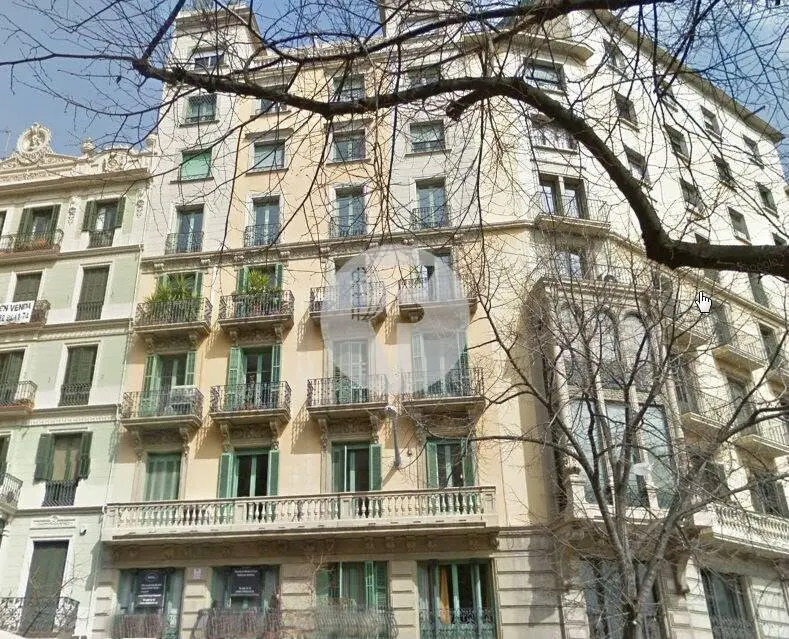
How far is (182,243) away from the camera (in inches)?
976

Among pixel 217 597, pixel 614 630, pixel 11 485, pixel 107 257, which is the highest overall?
pixel 107 257

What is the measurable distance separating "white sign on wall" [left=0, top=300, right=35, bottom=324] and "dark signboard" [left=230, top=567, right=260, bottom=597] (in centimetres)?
1111

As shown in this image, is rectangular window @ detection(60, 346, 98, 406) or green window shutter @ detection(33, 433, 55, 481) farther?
rectangular window @ detection(60, 346, 98, 406)

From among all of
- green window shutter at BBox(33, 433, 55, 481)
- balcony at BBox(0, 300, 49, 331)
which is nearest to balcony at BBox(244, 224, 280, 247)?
balcony at BBox(0, 300, 49, 331)

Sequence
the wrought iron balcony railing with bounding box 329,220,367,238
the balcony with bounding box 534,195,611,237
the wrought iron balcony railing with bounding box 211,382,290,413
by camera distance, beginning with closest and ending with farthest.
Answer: the wrought iron balcony railing with bounding box 329,220,367,238, the balcony with bounding box 534,195,611,237, the wrought iron balcony railing with bounding box 211,382,290,413

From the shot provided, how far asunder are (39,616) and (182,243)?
11.9 meters

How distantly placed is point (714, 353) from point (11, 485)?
21.3 m

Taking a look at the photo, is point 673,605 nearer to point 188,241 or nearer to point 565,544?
point 565,544

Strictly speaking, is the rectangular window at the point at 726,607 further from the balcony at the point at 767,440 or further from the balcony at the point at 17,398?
the balcony at the point at 17,398

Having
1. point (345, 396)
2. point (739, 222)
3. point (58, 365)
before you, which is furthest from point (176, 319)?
point (739, 222)

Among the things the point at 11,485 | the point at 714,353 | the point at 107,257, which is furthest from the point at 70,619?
the point at 714,353

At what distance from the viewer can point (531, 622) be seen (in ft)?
58.0

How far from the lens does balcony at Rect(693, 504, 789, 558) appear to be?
719 inches

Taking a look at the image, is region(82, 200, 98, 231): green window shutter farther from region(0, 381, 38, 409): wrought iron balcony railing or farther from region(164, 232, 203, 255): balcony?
region(0, 381, 38, 409): wrought iron balcony railing
